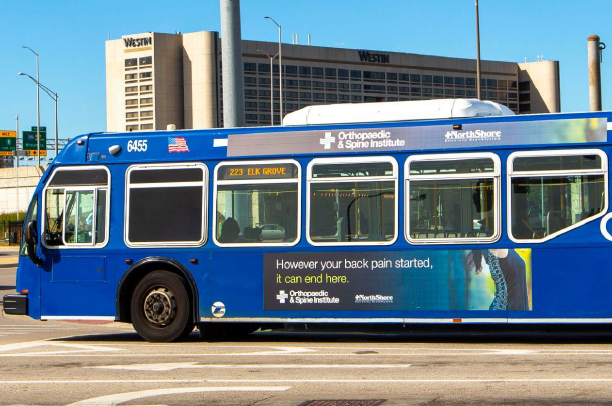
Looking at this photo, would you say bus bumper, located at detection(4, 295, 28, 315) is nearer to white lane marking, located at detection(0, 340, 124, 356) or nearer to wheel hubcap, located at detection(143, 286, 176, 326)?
white lane marking, located at detection(0, 340, 124, 356)

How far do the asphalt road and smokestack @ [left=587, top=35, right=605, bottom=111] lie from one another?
11527 mm

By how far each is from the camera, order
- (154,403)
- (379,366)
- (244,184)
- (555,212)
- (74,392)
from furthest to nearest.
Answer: (244,184) < (555,212) < (379,366) < (74,392) < (154,403)

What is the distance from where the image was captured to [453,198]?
12055 millimetres

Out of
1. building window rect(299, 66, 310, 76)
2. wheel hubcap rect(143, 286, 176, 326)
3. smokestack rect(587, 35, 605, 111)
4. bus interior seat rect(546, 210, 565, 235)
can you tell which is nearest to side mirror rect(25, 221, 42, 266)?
wheel hubcap rect(143, 286, 176, 326)

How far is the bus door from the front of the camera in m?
13.2

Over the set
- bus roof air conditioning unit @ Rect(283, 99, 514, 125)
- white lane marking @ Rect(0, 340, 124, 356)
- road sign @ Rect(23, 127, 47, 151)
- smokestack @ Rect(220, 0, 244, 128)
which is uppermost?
road sign @ Rect(23, 127, 47, 151)

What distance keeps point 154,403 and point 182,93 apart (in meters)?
122

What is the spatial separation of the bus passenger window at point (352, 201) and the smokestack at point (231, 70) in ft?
12.9

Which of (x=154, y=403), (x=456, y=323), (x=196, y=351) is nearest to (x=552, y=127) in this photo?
(x=456, y=323)

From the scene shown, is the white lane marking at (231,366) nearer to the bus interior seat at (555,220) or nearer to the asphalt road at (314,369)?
the asphalt road at (314,369)

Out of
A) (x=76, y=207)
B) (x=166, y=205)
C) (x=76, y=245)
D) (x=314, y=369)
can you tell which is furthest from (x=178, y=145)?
(x=314, y=369)

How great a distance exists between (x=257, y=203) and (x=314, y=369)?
327 cm

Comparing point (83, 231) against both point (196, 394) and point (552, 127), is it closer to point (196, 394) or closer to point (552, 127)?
point (196, 394)

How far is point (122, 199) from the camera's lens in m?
13.3
